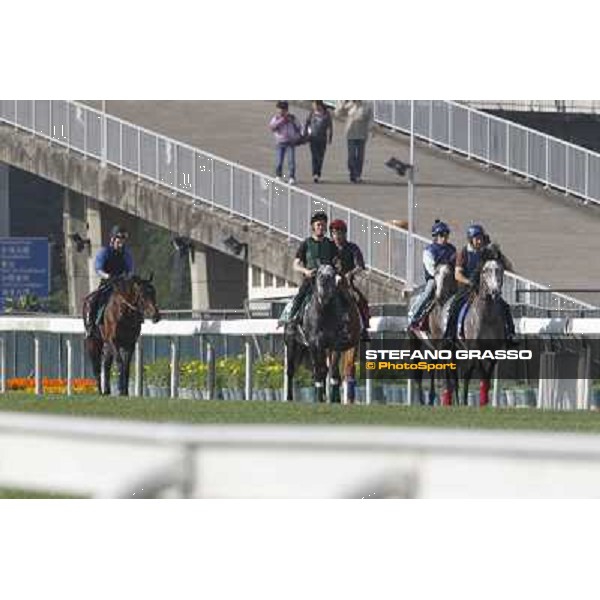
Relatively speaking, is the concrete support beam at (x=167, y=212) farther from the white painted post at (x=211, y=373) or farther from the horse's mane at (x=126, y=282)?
the white painted post at (x=211, y=373)

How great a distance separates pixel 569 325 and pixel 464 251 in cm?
107

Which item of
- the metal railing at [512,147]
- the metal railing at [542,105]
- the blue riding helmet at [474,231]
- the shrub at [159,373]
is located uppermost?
the metal railing at [542,105]

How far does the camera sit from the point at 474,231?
21828mm

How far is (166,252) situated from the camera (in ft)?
73.7

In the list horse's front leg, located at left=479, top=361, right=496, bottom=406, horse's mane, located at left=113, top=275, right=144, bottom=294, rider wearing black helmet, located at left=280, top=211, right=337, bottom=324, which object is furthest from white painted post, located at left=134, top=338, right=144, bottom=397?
horse's front leg, located at left=479, top=361, right=496, bottom=406

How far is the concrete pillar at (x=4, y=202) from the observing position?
21.4m

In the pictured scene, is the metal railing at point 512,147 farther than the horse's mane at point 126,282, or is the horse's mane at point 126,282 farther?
the metal railing at point 512,147

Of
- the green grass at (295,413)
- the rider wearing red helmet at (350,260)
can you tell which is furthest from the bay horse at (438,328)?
the rider wearing red helmet at (350,260)

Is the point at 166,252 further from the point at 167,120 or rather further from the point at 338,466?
the point at 338,466

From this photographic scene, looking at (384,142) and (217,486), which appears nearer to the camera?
(217,486)

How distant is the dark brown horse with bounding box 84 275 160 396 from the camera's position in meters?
22.1

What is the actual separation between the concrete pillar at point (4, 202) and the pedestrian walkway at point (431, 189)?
963 mm

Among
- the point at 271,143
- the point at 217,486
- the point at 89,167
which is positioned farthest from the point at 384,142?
the point at 217,486

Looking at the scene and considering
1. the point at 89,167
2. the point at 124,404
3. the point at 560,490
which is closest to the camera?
the point at 560,490
